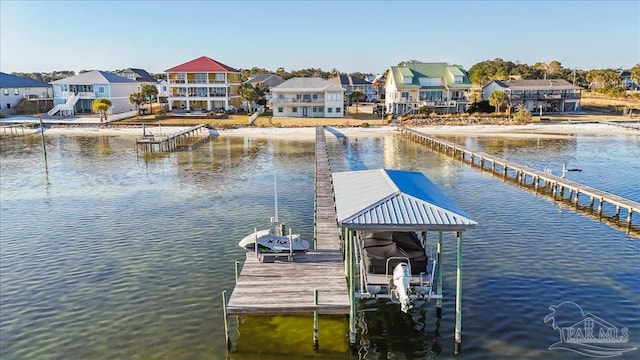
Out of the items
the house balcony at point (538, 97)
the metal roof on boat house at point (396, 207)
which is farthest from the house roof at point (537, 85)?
the metal roof on boat house at point (396, 207)

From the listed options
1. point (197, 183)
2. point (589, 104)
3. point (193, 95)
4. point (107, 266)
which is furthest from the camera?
point (589, 104)

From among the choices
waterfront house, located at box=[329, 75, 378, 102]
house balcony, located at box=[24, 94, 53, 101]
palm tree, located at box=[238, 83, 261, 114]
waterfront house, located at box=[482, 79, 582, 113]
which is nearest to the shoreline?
palm tree, located at box=[238, 83, 261, 114]

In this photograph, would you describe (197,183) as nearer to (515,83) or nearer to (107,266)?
(107,266)

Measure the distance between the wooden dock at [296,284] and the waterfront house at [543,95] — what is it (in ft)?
253

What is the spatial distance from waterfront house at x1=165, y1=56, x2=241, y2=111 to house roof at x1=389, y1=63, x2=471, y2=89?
28200 millimetres

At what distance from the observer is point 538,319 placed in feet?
48.5

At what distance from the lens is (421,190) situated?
48.4 ft

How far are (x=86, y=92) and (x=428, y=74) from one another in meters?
56.8

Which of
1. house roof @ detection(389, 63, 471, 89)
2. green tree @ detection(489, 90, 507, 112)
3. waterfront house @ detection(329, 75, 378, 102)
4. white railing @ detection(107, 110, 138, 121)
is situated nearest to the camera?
white railing @ detection(107, 110, 138, 121)

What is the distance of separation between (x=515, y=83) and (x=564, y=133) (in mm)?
24839

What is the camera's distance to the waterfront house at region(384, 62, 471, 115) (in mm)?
80125

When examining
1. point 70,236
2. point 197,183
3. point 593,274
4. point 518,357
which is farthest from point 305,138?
point 518,357

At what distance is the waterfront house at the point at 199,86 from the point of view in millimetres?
81438

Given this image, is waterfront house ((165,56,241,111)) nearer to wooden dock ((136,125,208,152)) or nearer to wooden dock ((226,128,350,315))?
wooden dock ((136,125,208,152))
